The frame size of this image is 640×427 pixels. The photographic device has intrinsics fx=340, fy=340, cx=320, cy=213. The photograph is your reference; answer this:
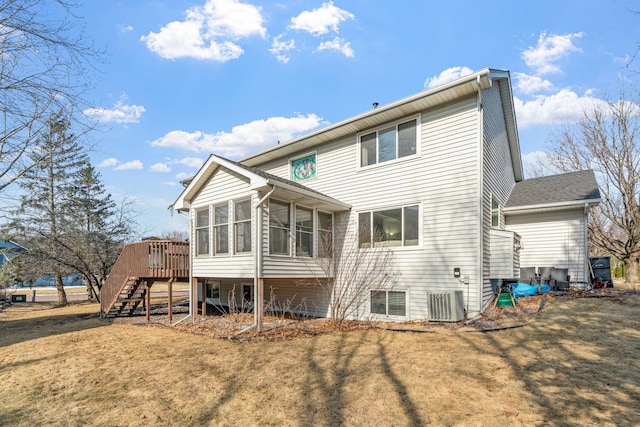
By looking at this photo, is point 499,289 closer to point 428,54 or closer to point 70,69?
point 428,54

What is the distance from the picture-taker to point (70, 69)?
6.44m

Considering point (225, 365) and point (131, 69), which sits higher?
point (131, 69)

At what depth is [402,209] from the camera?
10102 millimetres

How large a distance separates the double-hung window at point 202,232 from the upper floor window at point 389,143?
5397mm

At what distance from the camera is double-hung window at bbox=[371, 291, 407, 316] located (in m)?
9.91

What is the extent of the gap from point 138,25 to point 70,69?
203 centimetres

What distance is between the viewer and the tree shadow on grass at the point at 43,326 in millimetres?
9814

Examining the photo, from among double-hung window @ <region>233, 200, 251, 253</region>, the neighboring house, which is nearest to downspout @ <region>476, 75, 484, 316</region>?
the neighboring house

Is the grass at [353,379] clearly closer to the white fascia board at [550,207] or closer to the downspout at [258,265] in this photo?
the downspout at [258,265]

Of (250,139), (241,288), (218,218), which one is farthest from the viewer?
(250,139)

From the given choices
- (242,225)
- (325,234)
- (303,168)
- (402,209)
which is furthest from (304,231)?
(303,168)

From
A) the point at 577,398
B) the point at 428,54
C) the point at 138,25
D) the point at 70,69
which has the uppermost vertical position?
the point at 428,54

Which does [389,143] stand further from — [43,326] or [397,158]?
[43,326]

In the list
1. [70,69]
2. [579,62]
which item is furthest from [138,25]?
[579,62]
